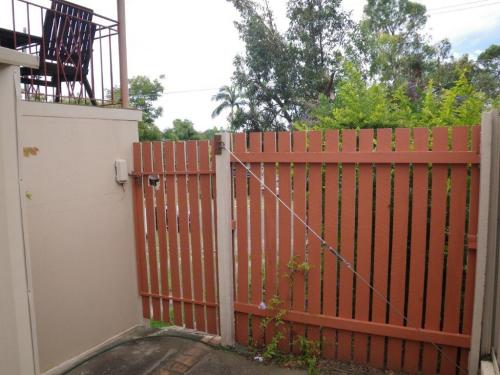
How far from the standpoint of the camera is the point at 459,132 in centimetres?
241

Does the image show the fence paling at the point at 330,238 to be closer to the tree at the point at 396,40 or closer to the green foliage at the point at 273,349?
the green foliage at the point at 273,349

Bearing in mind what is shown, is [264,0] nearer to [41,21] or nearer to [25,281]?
[41,21]

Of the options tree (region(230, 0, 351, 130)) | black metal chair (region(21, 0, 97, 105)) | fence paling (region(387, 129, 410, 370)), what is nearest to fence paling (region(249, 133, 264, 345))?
fence paling (region(387, 129, 410, 370))

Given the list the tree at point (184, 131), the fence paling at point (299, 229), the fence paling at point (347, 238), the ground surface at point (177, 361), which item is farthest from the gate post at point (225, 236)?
the tree at point (184, 131)

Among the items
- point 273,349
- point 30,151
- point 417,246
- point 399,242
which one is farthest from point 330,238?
point 30,151

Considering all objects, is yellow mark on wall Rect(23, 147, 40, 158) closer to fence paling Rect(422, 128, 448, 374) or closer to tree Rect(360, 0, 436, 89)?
fence paling Rect(422, 128, 448, 374)

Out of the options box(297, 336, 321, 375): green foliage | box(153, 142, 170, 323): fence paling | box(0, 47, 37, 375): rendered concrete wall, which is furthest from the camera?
box(153, 142, 170, 323): fence paling

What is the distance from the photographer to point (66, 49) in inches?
149

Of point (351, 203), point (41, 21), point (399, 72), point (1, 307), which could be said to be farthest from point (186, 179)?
point (399, 72)

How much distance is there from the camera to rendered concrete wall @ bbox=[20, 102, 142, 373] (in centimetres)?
290

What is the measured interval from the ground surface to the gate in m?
0.18

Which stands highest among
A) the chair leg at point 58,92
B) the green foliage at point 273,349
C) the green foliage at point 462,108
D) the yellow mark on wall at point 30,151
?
the chair leg at point 58,92

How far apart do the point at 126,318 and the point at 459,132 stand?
344 cm

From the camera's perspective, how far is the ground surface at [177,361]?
2897 millimetres
